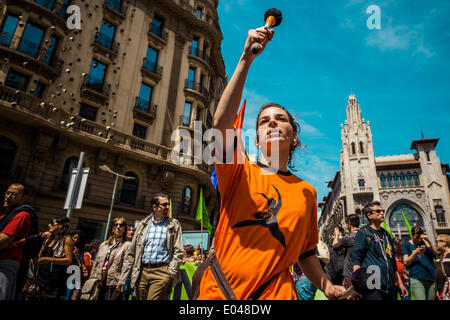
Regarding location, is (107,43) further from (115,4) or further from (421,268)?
(421,268)

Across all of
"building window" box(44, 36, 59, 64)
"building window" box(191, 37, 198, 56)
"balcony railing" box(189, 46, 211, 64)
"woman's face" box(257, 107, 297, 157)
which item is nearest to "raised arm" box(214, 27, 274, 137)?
"woman's face" box(257, 107, 297, 157)

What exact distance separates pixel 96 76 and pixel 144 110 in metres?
3.56

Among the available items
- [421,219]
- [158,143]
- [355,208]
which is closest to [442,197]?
[421,219]

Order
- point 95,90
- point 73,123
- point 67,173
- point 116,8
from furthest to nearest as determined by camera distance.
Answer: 1. point 116,8
2. point 95,90
3. point 67,173
4. point 73,123

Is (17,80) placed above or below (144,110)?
below

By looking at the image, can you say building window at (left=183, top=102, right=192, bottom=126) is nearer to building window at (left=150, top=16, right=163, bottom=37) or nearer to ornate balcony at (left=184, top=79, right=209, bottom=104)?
ornate balcony at (left=184, top=79, right=209, bottom=104)

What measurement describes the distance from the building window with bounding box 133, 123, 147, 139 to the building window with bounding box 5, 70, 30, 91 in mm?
6219

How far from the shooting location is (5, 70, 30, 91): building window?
523 inches

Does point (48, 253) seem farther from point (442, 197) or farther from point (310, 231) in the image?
point (442, 197)

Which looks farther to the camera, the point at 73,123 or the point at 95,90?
the point at 95,90

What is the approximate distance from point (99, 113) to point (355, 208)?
38891mm

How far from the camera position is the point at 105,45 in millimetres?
17328

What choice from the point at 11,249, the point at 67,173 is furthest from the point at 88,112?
the point at 11,249
